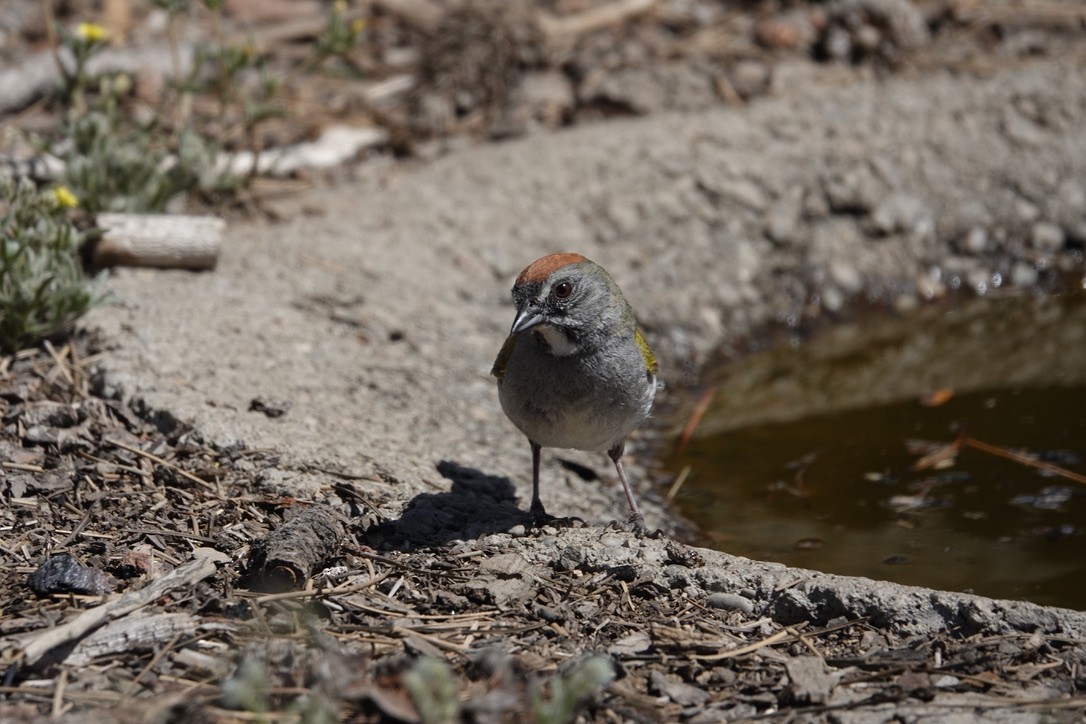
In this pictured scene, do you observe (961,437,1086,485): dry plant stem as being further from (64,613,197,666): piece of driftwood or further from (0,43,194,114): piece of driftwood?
(0,43,194,114): piece of driftwood

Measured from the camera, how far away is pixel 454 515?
4.99 metres

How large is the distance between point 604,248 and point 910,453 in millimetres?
2715

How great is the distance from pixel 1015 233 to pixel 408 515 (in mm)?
5741

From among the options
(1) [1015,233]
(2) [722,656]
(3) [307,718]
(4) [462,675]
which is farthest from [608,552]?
(1) [1015,233]

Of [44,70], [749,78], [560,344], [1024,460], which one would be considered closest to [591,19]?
[749,78]

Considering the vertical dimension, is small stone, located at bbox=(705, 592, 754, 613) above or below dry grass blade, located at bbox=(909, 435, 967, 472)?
above

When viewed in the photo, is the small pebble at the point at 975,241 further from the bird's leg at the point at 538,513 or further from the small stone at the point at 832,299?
the bird's leg at the point at 538,513

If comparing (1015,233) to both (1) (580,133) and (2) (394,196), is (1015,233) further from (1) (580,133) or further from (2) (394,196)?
(2) (394,196)

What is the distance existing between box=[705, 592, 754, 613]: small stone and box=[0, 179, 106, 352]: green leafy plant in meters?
3.32

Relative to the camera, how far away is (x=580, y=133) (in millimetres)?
8781

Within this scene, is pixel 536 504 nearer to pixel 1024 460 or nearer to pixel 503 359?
pixel 503 359

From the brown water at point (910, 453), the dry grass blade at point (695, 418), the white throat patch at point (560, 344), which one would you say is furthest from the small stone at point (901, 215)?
the white throat patch at point (560, 344)

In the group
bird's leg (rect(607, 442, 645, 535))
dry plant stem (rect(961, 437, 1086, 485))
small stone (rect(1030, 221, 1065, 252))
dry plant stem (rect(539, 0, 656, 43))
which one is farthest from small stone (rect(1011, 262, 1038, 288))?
bird's leg (rect(607, 442, 645, 535))

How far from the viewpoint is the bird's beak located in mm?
4773
